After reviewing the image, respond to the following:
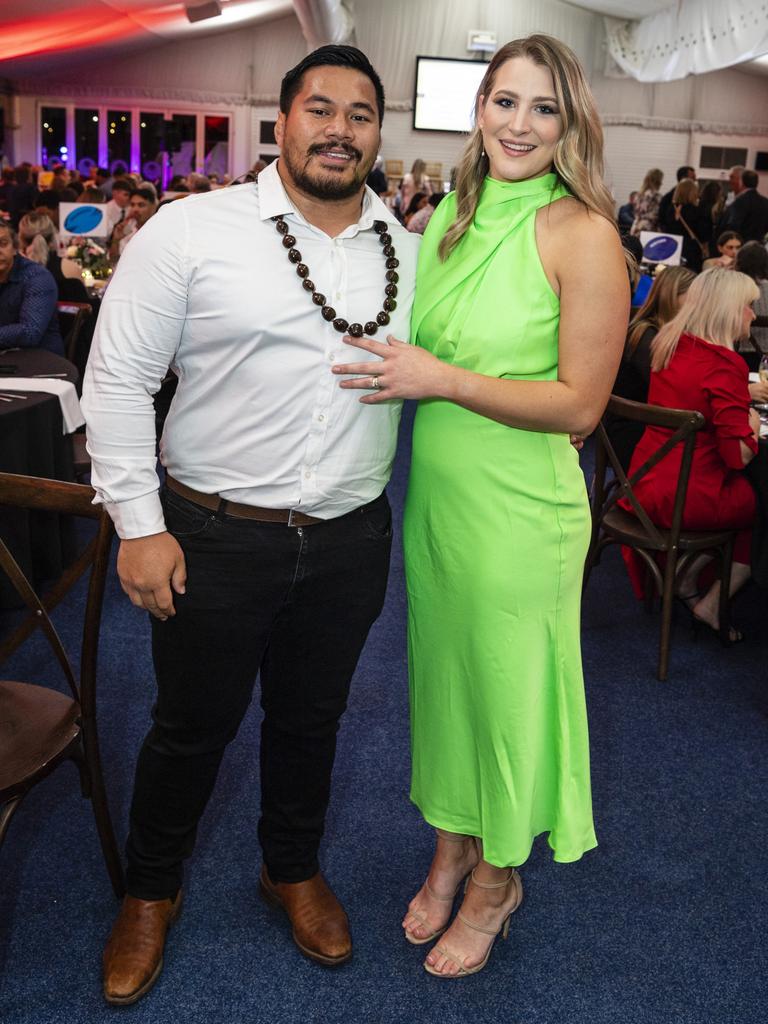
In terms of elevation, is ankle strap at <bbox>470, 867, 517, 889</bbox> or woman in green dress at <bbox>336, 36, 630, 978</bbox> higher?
woman in green dress at <bbox>336, 36, 630, 978</bbox>

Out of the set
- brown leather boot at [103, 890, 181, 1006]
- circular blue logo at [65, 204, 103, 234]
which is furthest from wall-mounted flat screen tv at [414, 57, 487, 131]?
brown leather boot at [103, 890, 181, 1006]

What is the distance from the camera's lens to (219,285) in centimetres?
143

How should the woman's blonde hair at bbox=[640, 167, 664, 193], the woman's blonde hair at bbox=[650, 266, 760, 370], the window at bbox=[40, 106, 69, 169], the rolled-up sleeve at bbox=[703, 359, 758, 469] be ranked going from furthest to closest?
the window at bbox=[40, 106, 69, 169] < the woman's blonde hair at bbox=[640, 167, 664, 193] < the woman's blonde hair at bbox=[650, 266, 760, 370] < the rolled-up sleeve at bbox=[703, 359, 758, 469]

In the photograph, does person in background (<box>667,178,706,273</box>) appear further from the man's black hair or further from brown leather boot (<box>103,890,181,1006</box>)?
brown leather boot (<box>103,890,181,1006</box>)

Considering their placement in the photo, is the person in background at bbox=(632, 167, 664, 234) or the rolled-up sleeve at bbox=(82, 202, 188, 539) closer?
the rolled-up sleeve at bbox=(82, 202, 188, 539)

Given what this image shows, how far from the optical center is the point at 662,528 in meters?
3.20

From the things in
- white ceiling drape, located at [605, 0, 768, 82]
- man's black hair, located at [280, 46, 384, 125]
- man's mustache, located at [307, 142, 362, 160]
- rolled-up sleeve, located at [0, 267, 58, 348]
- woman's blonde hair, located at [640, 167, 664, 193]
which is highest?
white ceiling drape, located at [605, 0, 768, 82]

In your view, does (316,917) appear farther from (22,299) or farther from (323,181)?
(22,299)

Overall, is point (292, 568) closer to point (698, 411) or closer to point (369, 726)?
point (369, 726)

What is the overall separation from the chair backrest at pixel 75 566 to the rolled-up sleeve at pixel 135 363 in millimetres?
200

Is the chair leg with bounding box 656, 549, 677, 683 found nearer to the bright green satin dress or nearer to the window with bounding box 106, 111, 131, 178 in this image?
the bright green satin dress

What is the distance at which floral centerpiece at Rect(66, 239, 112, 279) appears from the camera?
6.03 m

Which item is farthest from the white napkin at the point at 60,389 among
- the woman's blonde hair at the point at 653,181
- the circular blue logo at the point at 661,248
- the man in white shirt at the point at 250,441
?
the woman's blonde hair at the point at 653,181

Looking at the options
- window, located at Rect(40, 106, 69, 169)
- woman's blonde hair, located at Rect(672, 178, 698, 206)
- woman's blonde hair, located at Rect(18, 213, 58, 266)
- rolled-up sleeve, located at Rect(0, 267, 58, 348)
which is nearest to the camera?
rolled-up sleeve, located at Rect(0, 267, 58, 348)
